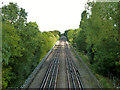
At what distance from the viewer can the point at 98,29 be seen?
1852 centimetres

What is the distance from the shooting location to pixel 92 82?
17.0 metres

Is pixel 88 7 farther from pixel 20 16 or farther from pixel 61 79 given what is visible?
pixel 61 79

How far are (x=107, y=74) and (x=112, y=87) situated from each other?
397 centimetres

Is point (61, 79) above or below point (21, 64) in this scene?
below

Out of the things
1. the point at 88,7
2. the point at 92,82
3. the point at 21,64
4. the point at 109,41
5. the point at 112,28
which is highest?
the point at 88,7

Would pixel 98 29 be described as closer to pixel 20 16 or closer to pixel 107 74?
pixel 107 74

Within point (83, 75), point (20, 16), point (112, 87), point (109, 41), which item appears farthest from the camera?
point (20, 16)

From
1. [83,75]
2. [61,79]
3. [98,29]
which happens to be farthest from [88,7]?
[61,79]

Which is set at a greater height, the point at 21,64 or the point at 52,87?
the point at 21,64

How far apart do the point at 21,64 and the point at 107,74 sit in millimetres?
11800

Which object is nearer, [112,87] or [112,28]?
[112,87]

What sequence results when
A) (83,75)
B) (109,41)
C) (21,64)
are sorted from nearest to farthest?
(109,41) → (21,64) → (83,75)

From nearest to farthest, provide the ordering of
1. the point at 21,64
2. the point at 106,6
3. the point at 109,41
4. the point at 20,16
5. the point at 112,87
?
the point at 112,87
the point at 109,41
the point at 106,6
the point at 21,64
the point at 20,16

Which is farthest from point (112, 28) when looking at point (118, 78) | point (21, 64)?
point (21, 64)
